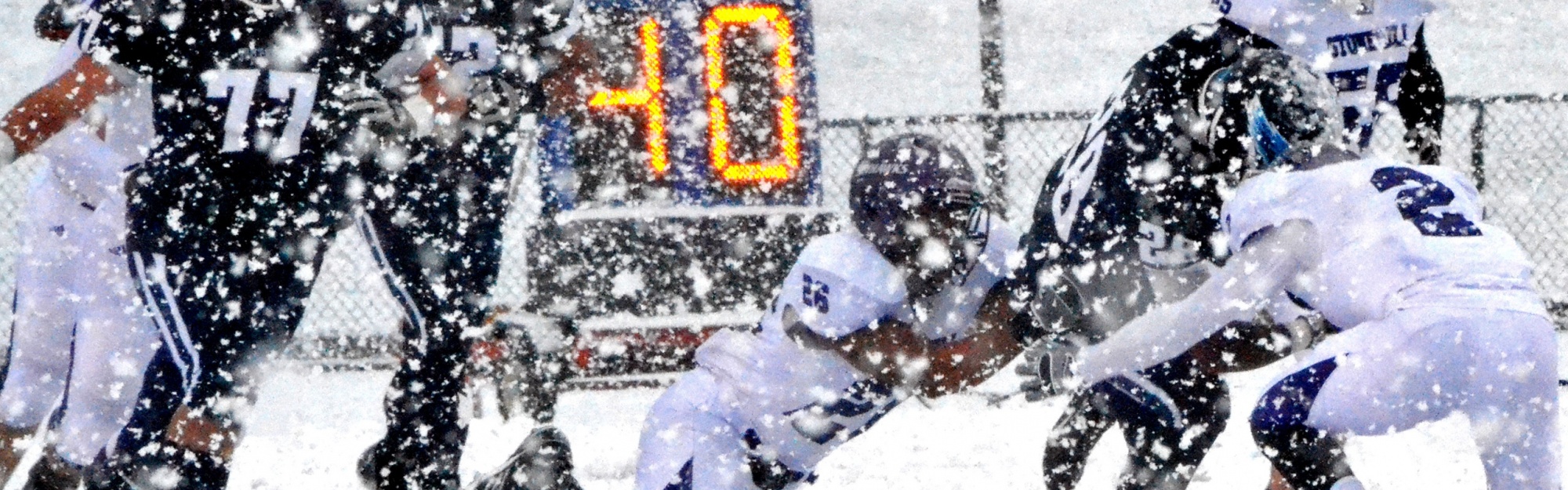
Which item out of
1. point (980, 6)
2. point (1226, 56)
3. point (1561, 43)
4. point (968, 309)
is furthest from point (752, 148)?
point (1561, 43)

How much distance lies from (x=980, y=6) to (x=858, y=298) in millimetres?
4241

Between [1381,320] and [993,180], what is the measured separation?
14.3ft

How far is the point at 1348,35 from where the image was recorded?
320 centimetres

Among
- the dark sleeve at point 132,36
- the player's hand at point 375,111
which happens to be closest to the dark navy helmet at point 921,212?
the player's hand at point 375,111

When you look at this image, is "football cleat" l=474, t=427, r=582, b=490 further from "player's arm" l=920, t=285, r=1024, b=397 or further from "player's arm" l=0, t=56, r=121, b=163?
"player's arm" l=0, t=56, r=121, b=163

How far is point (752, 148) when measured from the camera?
572 centimetres

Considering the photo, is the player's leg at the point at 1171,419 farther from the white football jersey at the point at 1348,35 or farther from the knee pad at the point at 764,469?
the knee pad at the point at 764,469

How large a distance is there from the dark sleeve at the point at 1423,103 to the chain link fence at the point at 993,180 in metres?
0.26

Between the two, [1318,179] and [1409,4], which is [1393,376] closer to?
[1318,179]

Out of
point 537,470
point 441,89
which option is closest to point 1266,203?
point 537,470

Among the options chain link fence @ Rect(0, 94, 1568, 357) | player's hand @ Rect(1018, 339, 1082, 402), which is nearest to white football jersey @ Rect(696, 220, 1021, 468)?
player's hand @ Rect(1018, 339, 1082, 402)

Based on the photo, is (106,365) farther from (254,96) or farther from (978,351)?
(978,351)

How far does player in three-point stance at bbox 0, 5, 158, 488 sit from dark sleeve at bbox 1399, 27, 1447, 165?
2.76 metres

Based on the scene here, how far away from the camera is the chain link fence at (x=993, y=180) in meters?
7.59
